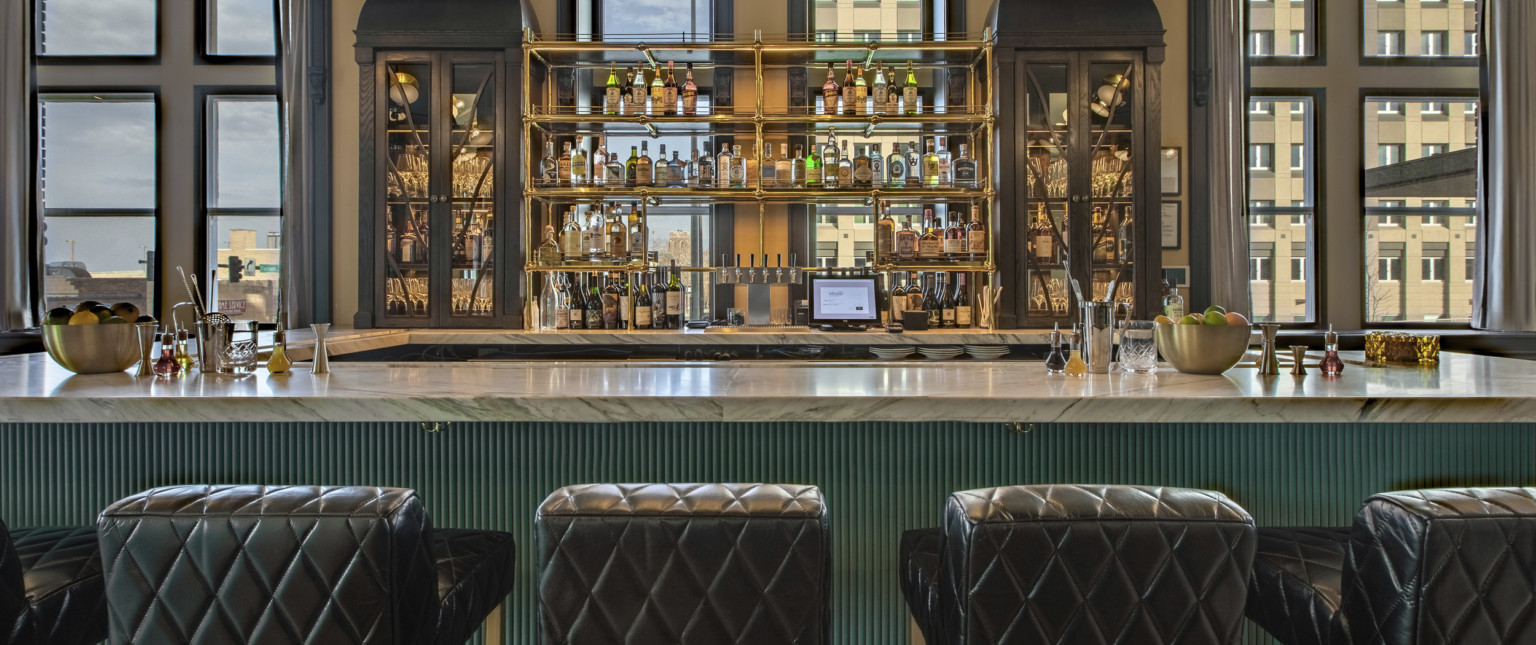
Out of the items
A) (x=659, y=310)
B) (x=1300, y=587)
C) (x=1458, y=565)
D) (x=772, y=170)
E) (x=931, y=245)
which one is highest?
(x=772, y=170)

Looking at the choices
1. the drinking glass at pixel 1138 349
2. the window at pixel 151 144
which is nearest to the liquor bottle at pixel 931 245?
the drinking glass at pixel 1138 349

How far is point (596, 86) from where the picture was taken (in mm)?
4527

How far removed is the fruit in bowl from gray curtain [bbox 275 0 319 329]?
3988 mm

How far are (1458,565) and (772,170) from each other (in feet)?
11.5

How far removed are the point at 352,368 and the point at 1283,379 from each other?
7.12ft

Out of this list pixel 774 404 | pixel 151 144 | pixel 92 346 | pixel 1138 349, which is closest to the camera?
pixel 774 404

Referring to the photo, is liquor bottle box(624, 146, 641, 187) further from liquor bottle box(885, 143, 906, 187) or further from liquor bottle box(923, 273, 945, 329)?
liquor bottle box(923, 273, 945, 329)

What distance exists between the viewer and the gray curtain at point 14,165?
4.24 metres

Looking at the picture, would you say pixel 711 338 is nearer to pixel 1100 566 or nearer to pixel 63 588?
pixel 63 588

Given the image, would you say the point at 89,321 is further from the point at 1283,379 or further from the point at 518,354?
the point at 1283,379

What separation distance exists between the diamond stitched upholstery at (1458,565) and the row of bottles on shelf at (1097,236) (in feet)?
10.3

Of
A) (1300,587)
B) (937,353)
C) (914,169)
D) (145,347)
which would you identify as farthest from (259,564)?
(914,169)

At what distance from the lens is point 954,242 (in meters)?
4.28

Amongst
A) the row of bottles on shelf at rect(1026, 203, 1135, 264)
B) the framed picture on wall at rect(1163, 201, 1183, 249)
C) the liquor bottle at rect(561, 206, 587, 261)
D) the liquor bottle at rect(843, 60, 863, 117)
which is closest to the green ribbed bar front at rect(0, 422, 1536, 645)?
the row of bottles on shelf at rect(1026, 203, 1135, 264)
